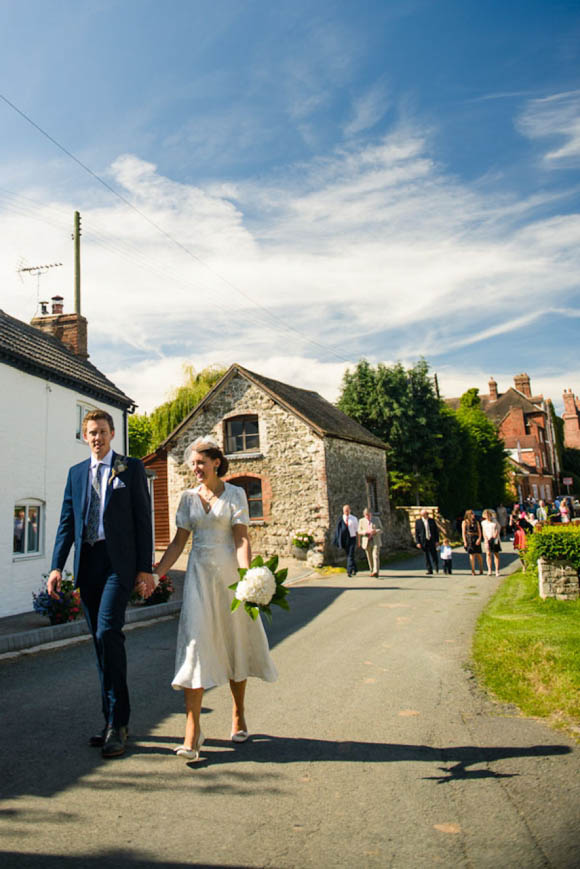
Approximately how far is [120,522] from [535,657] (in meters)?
4.83

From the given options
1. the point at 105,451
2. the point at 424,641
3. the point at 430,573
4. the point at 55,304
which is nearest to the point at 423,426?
the point at 430,573

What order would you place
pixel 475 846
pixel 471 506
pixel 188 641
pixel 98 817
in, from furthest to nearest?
pixel 471 506 < pixel 188 641 < pixel 98 817 < pixel 475 846

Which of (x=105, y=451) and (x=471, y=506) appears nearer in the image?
(x=105, y=451)

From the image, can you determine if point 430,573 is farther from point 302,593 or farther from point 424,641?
point 424,641

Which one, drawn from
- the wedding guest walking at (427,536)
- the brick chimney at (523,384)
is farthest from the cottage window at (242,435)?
the brick chimney at (523,384)

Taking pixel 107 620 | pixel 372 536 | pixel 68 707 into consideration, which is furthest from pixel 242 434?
pixel 107 620

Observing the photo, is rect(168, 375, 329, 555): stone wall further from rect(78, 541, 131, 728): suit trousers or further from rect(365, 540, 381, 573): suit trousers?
rect(78, 541, 131, 728): suit trousers

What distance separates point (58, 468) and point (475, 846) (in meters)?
14.7

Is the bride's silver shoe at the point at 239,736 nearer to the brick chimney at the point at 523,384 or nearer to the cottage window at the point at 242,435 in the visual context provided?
the cottage window at the point at 242,435

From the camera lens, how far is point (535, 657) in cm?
682

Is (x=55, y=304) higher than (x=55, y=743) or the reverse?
higher

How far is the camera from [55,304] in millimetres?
21531

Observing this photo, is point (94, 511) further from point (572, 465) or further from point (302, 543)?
point (572, 465)

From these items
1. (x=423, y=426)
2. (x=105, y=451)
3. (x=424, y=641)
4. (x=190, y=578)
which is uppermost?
(x=423, y=426)
